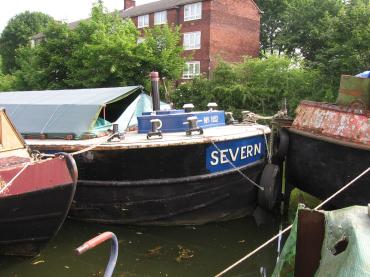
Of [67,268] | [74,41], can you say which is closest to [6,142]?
[67,268]

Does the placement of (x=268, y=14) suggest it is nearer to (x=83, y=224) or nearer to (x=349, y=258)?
(x=83, y=224)

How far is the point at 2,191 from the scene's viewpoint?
5.08 meters

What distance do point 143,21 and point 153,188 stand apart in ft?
104

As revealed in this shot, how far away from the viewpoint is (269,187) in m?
7.48

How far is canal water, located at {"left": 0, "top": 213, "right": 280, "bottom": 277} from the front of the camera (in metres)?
5.64

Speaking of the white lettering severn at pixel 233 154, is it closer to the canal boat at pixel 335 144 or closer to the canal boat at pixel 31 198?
the canal boat at pixel 335 144

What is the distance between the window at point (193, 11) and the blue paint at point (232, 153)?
86.8 ft

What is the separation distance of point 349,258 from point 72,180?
3.89 m

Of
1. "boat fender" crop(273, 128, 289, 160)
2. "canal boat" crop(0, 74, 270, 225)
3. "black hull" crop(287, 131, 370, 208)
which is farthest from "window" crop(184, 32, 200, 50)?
"black hull" crop(287, 131, 370, 208)

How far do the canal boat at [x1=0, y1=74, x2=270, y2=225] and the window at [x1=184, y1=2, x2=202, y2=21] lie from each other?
26.1 metres

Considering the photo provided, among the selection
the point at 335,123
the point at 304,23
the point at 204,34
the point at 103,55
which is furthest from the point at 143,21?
the point at 335,123

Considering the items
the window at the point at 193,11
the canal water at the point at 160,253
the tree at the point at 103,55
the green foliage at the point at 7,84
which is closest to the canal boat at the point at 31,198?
the canal water at the point at 160,253

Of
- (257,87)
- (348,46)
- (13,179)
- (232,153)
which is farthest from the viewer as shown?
(257,87)

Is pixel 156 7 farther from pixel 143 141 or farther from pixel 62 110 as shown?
pixel 143 141
